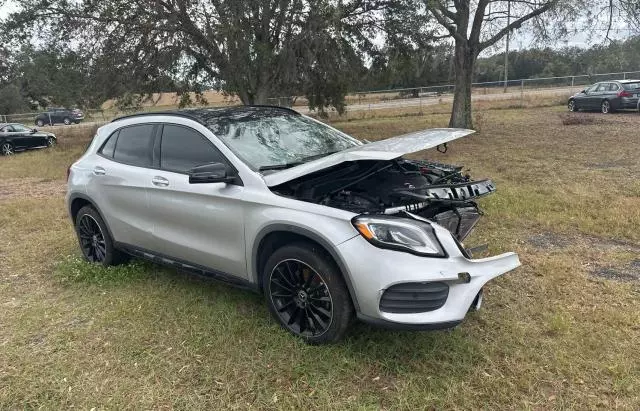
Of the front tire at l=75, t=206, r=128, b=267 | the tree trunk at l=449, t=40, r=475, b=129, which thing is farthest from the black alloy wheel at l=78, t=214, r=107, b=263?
the tree trunk at l=449, t=40, r=475, b=129

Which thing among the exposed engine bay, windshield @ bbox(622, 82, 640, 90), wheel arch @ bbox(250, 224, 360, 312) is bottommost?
wheel arch @ bbox(250, 224, 360, 312)

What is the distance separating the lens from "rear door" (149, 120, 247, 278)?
12.0ft

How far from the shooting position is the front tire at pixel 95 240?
4934 millimetres

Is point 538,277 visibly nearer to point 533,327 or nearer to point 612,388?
point 533,327

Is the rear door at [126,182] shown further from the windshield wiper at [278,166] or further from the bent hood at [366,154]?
the bent hood at [366,154]

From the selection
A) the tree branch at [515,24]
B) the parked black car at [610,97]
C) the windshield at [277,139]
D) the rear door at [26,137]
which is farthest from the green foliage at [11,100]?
the windshield at [277,139]

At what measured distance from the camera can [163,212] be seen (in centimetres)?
416

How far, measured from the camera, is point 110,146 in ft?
16.1

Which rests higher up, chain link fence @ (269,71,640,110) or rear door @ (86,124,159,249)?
chain link fence @ (269,71,640,110)

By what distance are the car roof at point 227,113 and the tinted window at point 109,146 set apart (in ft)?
1.49

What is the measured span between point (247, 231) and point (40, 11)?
1526cm

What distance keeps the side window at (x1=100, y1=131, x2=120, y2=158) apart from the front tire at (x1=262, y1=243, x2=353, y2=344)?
239cm

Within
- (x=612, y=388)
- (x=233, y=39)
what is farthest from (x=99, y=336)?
(x=233, y=39)

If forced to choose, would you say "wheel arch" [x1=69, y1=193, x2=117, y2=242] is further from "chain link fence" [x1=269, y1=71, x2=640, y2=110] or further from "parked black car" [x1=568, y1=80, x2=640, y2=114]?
"chain link fence" [x1=269, y1=71, x2=640, y2=110]
